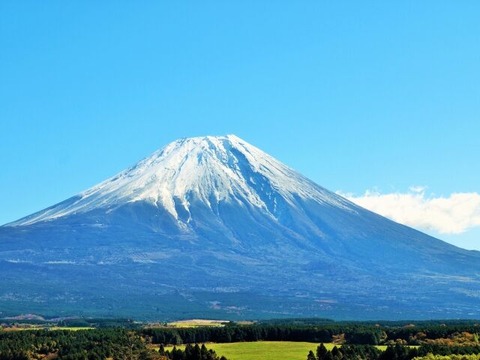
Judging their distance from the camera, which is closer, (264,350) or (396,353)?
(396,353)

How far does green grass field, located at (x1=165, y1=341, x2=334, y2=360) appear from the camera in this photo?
65000 millimetres

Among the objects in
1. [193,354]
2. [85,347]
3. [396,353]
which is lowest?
[396,353]

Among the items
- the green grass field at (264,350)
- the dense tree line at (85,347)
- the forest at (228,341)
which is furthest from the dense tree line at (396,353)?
the dense tree line at (85,347)

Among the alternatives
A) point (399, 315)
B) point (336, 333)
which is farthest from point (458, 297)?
point (336, 333)

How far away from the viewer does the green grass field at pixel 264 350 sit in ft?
213

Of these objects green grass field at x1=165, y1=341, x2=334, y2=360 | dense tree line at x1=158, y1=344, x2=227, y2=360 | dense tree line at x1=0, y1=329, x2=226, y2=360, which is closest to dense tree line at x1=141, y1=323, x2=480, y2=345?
green grass field at x1=165, y1=341, x2=334, y2=360

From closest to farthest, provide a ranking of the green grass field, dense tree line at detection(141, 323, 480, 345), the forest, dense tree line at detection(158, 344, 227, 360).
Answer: dense tree line at detection(158, 344, 227, 360) → the forest → the green grass field → dense tree line at detection(141, 323, 480, 345)

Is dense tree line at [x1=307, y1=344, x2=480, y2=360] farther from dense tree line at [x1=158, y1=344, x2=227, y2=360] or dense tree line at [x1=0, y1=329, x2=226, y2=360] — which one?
dense tree line at [x1=0, y1=329, x2=226, y2=360]

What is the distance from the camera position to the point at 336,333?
82812 millimetres

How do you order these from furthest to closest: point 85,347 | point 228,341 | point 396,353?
point 228,341, point 85,347, point 396,353

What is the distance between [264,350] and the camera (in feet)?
229

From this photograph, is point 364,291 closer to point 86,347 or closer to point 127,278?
point 127,278

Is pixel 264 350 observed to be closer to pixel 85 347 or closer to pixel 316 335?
pixel 316 335

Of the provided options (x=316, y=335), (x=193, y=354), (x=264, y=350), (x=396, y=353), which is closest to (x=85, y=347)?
(x=193, y=354)
